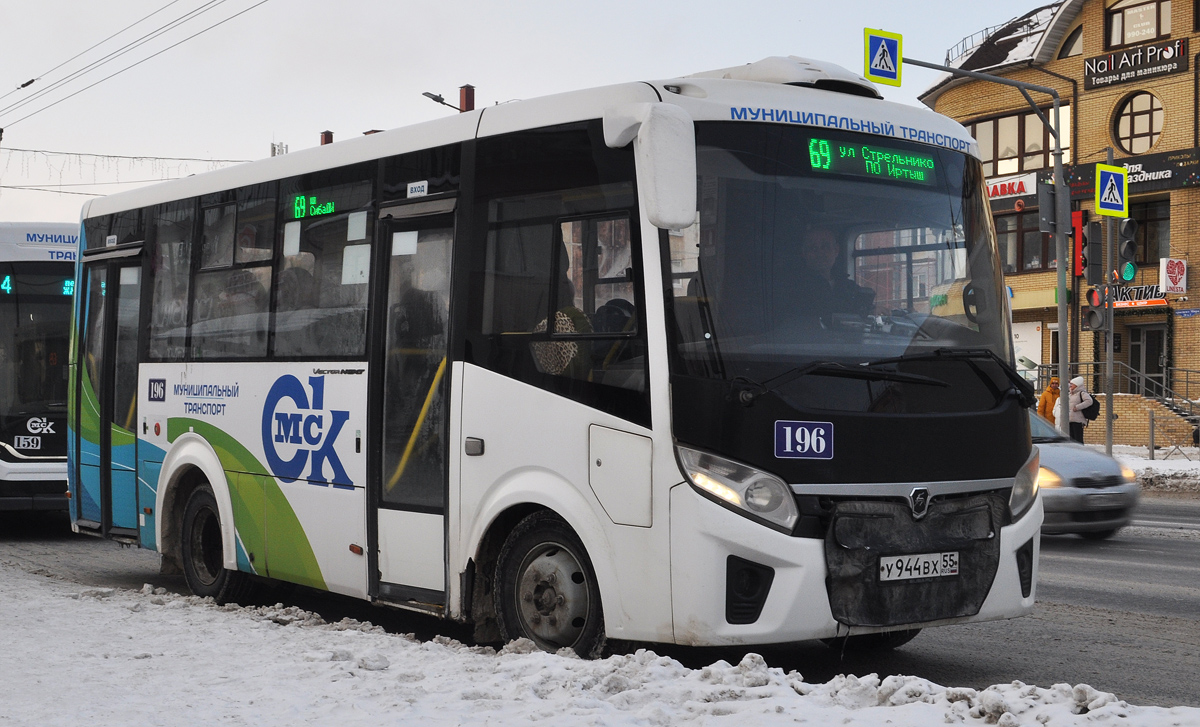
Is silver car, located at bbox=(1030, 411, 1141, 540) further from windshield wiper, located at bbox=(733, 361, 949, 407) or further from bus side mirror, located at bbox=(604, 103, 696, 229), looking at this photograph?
bus side mirror, located at bbox=(604, 103, 696, 229)

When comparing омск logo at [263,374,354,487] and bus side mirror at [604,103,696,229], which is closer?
bus side mirror at [604,103,696,229]

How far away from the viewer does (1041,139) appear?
42.5 metres

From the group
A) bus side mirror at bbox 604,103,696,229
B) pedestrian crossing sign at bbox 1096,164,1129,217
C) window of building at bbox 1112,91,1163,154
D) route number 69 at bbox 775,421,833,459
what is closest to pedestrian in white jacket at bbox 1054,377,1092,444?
pedestrian crossing sign at bbox 1096,164,1129,217

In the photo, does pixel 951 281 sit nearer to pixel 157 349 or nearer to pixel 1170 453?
pixel 157 349

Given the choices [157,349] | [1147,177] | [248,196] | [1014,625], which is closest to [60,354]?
[157,349]

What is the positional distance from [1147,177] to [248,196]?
35248 millimetres

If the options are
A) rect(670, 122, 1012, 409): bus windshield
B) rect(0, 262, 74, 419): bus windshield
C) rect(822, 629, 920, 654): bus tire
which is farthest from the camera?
rect(0, 262, 74, 419): bus windshield

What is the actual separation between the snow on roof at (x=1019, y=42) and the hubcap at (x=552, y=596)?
125 ft

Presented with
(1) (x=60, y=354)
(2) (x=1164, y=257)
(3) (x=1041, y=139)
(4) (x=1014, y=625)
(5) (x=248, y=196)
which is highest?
(3) (x=1041, y=139)

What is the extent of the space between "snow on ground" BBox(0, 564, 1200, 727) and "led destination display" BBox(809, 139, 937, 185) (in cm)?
241

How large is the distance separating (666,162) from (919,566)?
84.7 inches

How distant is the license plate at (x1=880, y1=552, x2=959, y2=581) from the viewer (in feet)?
19.8

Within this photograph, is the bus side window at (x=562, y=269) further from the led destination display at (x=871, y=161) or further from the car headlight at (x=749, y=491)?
the led destination display at (x=871, y=161)

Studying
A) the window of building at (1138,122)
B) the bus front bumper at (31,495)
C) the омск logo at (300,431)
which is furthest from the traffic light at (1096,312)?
the window of building at (1138,122)
